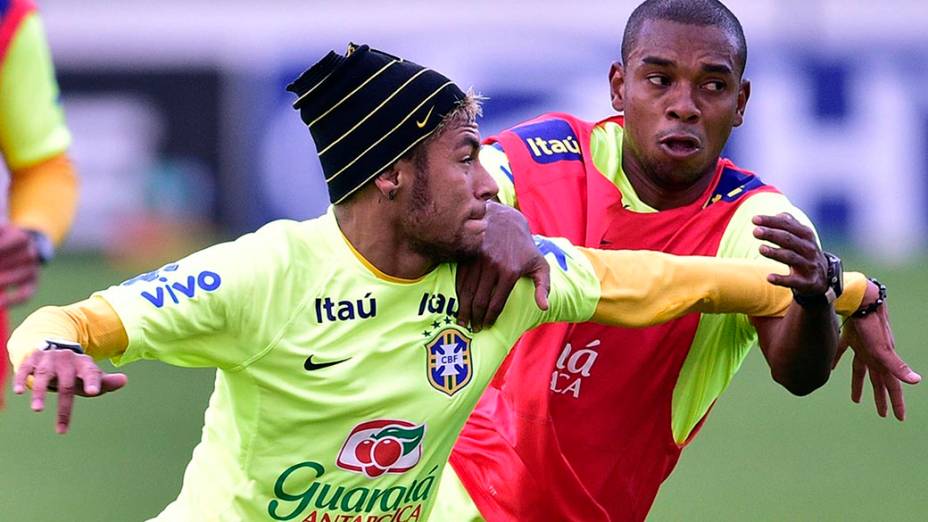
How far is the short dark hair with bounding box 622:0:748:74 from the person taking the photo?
5.53 m

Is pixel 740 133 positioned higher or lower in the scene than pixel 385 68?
lower

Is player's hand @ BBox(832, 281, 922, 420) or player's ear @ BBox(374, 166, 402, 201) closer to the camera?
player's ear @ BBox(374, 166, 402, 201)

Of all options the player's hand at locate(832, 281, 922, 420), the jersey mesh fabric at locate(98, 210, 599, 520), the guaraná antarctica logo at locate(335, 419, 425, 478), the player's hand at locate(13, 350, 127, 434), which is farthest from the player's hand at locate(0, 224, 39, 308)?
the player's hand at locate(832, 281, 922, 420)

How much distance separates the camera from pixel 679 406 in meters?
5.68

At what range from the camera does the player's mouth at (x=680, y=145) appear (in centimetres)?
545

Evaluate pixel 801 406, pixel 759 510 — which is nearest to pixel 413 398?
pixel 759 510

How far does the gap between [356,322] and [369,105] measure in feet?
2.04

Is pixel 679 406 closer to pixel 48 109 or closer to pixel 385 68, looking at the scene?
pixel 385 68

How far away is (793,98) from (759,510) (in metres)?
8.64

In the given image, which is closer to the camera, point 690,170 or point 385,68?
point 385,68

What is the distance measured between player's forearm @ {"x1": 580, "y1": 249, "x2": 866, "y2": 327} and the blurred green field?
152 inches

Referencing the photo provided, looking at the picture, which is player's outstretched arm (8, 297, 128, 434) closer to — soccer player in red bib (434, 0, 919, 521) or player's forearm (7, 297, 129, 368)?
player's forearm (7, 297, 129, 368)

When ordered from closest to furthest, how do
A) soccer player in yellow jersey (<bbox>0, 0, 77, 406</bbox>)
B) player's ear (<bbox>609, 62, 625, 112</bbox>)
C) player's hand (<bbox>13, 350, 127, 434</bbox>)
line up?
1. player's hand (<bbox>13, 350, 127, 434</bbox>)
2. soccer player in yellow jersey (<bbox>0, 0, 77, 406</bbox>)
3. player's ear (<bbox>609, 62, 625, 112</bbox>)

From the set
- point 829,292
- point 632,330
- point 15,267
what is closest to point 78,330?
point 15,267
